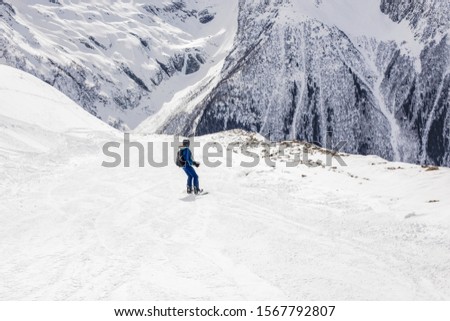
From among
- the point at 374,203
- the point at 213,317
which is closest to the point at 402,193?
the point at 374,203

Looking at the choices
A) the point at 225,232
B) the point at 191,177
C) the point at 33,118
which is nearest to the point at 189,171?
the point at 191,177

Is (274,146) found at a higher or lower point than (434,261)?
higher

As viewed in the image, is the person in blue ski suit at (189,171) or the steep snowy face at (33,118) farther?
the steep snowy face at (33,118)

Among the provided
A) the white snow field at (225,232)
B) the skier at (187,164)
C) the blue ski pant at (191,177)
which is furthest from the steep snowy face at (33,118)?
the blue ski pant at (191,177)

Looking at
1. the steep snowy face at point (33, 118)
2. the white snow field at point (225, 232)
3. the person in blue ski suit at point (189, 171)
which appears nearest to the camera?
the white snow field at point (225, 232)

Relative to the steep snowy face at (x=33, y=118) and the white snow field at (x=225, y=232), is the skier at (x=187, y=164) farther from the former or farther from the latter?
the steep snowy face at (x=33, y=118)

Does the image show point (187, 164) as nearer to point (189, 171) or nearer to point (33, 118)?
point (189, 171)

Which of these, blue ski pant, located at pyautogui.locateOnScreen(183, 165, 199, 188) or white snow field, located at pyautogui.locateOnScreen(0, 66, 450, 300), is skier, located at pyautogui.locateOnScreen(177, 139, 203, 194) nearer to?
blue ski pant, located at pyautogui.locateOnScreen(183, 165, 199, 188)

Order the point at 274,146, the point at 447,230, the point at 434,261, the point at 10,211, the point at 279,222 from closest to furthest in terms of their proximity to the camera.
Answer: the point at 434,261
the point at 447,230
the point at 279,222
the point at 10,211
the point at 274,146

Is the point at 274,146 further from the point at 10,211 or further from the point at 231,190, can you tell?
the point at 10,211
